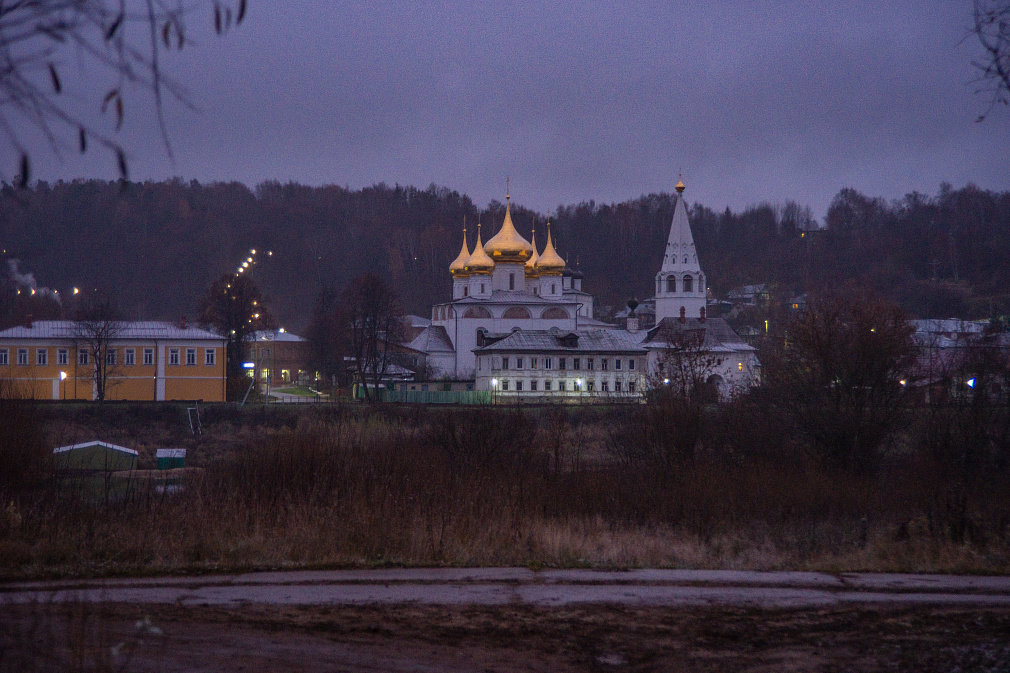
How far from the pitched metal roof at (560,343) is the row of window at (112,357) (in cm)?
1796

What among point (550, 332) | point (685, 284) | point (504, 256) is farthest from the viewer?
point (504, 256)

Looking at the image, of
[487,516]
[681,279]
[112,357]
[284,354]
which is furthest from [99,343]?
[681,279]

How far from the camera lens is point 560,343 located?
60844 mm

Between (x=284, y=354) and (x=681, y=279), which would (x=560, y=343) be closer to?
(x=681, y=279)

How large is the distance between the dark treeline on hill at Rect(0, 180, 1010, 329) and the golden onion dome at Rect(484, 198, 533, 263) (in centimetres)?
3699

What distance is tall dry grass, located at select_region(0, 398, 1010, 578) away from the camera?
408 inches

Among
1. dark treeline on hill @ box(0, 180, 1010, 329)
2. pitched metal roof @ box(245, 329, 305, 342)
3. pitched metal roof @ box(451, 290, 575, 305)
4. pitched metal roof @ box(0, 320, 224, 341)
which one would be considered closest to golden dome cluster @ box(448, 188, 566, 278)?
pitched metal roof @ box(451, 290, 575, 305)

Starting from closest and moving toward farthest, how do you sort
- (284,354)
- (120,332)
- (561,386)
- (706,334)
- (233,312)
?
(120,332)
(561,386)
(706,334)
(233,312)
(284,354)

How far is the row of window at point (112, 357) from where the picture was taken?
155 ft

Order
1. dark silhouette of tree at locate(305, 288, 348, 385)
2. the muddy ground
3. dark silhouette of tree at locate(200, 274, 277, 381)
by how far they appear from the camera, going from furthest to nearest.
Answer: dark silhouette of tree at locate(305, 288, 348, 385) < dark silhouette of tree at locate(200, 274, 277, 381) < the muddy ground

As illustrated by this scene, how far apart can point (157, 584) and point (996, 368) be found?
2398 centimetres

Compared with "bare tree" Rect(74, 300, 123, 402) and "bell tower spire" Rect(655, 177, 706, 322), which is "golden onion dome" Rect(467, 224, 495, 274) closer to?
"bell tower spire" Rect(655, 177, 706, 322)

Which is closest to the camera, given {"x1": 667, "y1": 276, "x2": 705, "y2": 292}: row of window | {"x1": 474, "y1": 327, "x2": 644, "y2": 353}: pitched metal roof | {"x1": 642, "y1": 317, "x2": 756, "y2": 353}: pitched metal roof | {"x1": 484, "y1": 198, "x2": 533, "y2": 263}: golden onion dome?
{"x1": 474, "y1": 327, "x2": 644, "y2": 353}: pitched metal roof

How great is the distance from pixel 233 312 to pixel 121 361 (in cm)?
1437
